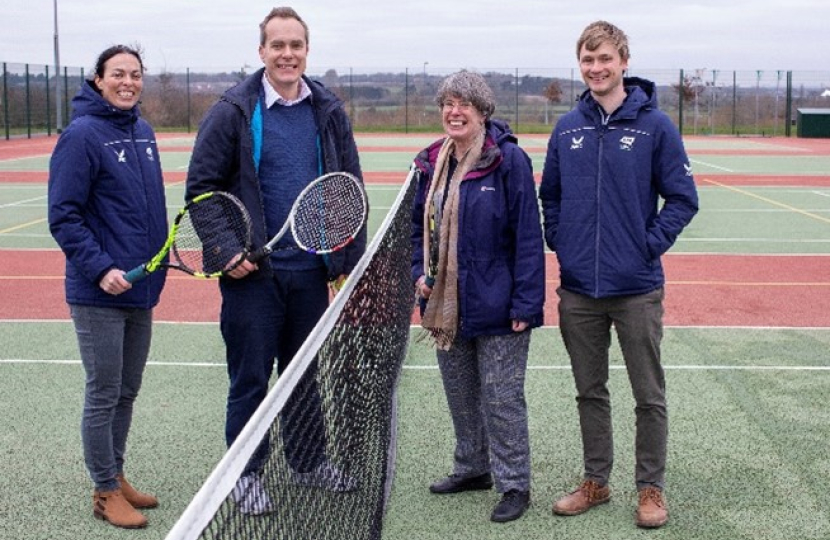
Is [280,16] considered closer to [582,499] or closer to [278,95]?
[278,95]

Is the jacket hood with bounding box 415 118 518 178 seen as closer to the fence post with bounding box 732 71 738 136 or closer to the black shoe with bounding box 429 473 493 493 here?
the black shoe with bounding box 429 473 493 493

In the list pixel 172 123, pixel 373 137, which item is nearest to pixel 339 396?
pixel 373 137

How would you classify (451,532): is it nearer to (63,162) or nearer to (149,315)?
Result: (149,315)

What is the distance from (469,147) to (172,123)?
144ft

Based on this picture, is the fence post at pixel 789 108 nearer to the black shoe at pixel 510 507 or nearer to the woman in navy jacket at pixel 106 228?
the black shoe at pixel 510 507

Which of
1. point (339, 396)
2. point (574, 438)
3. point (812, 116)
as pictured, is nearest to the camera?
point (339, 396)

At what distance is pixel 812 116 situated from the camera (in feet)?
131

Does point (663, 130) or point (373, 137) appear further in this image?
point (373, 137)

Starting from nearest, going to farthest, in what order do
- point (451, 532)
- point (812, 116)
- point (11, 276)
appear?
point (451, 532) < point (11, 276) < point (812, 116)

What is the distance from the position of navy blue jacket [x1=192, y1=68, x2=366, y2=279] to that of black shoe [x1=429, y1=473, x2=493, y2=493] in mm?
1303

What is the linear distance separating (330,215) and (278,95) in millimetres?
552

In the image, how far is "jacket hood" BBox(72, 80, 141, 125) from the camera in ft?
15.7

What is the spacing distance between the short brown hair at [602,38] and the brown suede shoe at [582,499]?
6.14 ft

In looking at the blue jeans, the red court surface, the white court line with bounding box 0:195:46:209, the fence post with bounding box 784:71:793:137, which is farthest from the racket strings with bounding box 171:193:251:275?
the fence post with bounding box 784:71:793:137
